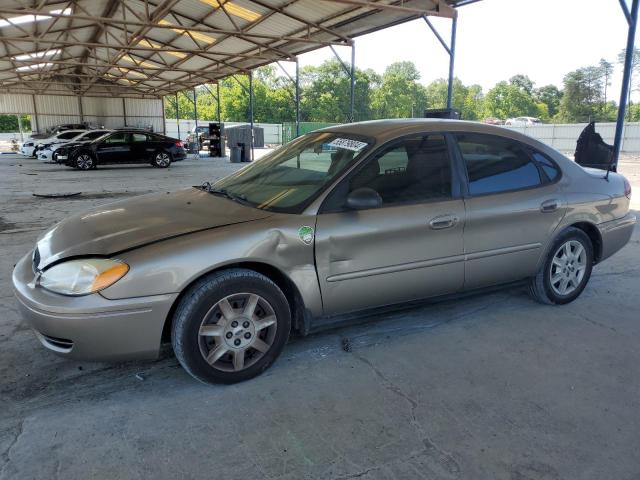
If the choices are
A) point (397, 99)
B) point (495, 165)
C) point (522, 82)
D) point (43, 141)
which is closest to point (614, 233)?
point (495, 165)

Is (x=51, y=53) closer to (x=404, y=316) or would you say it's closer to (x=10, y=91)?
(x=10, y=91)

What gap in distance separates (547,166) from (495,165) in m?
0.55

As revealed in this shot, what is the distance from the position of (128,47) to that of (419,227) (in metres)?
16.8

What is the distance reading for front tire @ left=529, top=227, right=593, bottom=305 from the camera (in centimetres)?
389

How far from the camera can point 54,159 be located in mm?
19406

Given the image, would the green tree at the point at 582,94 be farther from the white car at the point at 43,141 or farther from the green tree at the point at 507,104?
the white car at the point at 43,141

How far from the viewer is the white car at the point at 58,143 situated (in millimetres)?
19312

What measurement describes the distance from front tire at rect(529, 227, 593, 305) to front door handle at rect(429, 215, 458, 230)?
1.11 meters

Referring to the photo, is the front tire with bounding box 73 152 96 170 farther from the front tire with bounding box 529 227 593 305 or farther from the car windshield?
the front tire with bounding box 529 227 593 305

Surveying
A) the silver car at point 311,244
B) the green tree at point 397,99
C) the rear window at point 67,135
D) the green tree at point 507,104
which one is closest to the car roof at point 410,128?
the silver car at point 311,244

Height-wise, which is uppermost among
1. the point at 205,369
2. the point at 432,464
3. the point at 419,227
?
the point at 419,227

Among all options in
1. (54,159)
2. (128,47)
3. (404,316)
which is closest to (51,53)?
(54,159)

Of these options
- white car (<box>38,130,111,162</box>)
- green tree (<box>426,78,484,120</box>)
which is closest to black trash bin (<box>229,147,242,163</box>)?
white car (<box>38,130,111,162</box>)

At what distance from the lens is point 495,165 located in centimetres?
360
